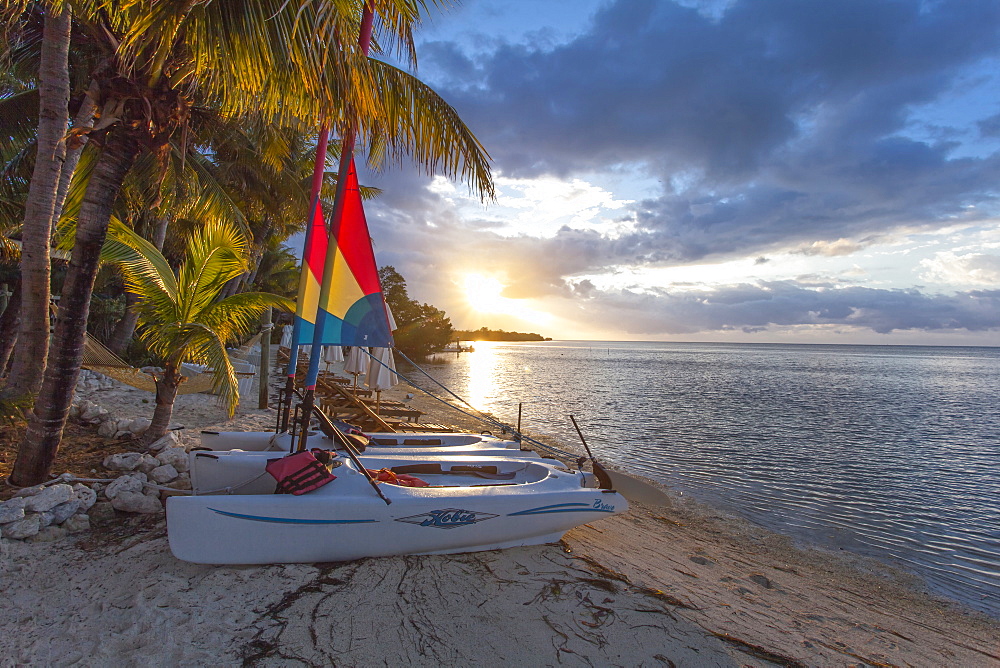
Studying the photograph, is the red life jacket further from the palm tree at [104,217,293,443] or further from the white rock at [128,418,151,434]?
the white rock at [128,418,151,434]

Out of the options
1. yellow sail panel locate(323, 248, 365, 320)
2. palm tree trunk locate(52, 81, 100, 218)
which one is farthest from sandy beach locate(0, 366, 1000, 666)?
palm tree trunk locate(52, 81, 100, 218)

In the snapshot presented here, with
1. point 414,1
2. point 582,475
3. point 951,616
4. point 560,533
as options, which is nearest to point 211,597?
point 560,533

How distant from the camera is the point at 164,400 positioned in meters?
6.65

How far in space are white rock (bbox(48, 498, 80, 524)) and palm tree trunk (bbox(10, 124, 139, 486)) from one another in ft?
2.40

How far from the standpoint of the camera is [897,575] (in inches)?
259

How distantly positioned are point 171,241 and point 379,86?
59.9ft

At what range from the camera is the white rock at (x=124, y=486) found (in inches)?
200

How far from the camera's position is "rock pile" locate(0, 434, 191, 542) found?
14.3 ft

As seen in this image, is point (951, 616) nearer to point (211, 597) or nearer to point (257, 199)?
point (211, 597)

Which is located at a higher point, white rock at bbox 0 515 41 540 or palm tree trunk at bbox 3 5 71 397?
palm tree trunk at bbox 3 5 71 397

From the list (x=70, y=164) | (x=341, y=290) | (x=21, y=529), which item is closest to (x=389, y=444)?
(x=341, y=290)

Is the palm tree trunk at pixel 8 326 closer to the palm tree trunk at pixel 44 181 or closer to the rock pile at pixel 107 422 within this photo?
the rock pile at pixel 107 422

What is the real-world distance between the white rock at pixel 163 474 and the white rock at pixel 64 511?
1.02 meters

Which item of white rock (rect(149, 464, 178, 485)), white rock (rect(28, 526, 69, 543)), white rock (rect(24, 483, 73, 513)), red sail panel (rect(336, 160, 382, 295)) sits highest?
red sail panel (rect(336, 160, 382, 295))
